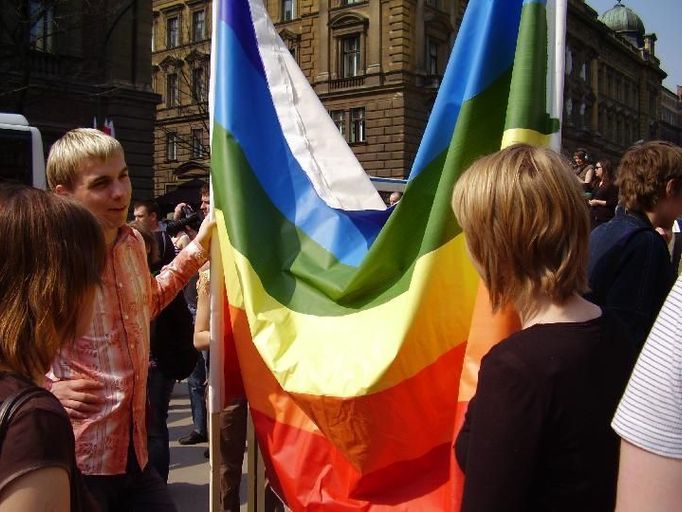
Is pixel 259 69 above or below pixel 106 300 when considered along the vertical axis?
above

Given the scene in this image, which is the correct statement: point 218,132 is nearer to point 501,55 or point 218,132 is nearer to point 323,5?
point 501,55

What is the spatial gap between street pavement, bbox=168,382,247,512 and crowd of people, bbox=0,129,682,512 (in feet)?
7.78

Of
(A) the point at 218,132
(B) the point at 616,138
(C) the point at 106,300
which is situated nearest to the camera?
(C) the point at 106,300

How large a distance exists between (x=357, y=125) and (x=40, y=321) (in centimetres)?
3300

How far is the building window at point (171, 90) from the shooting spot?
40.1 meters

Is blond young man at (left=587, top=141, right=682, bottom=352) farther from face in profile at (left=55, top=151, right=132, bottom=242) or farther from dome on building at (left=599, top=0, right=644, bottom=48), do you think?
dome on building at (left=599, top=0, right=644, bottom=48)

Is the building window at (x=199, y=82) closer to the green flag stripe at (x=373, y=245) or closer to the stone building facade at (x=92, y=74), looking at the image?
the stone building facade at (x=92, y=74)

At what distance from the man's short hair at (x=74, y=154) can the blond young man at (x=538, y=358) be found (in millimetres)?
1271

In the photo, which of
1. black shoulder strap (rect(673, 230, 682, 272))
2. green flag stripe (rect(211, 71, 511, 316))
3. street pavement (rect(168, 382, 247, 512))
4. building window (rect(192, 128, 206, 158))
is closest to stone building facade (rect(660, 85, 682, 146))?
building window (rect(192, 128, 206, 158))

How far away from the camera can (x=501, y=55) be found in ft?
7.97

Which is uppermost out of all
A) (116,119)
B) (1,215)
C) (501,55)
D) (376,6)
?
(376,6)

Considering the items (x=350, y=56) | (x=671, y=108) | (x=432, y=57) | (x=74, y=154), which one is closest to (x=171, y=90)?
(x=350, y=56)

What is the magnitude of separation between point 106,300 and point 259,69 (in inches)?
51.5

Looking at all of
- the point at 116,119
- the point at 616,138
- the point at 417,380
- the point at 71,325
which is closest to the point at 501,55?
the point at 417,380
